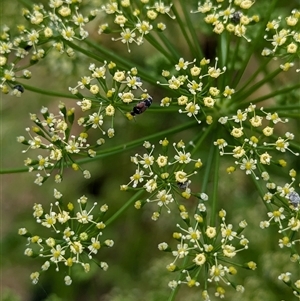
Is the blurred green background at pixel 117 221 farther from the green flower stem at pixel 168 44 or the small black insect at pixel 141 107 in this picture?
the small black insect at pixel 141 107

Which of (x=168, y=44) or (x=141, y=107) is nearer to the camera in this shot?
(x=141, y=107)

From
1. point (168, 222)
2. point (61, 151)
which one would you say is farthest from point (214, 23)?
Result: point (168, 222)

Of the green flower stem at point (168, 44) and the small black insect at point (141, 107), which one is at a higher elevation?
the green flower stem at point (168, 44)

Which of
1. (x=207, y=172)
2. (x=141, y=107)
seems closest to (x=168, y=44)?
(x=141, y=107)

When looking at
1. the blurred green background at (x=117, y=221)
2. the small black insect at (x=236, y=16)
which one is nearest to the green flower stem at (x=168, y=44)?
the small black insect at (x=236, y=16)

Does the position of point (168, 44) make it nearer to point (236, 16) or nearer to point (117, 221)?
point (236, 16)

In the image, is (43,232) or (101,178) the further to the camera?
(101,178)

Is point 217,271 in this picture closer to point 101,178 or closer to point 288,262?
point 288,262

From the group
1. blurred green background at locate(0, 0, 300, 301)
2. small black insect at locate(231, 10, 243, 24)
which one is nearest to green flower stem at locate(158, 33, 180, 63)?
small black insect at locate(231, 10, 243, 24)
